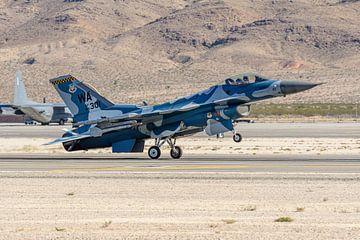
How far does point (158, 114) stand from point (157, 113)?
0.05 meters

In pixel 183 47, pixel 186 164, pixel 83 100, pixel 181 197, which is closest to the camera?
pixel 181 197

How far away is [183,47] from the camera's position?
17700 centimetres

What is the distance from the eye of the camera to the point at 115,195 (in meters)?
21.6

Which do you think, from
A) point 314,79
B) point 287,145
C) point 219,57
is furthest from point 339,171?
point 219,57

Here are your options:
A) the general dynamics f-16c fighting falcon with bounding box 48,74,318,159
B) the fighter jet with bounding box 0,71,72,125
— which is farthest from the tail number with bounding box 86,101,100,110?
the fighter jet with bounding box 0,71,72,125

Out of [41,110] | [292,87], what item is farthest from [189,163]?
[41,110]

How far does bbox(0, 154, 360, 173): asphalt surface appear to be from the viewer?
1140 inches

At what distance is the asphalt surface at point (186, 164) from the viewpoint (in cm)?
2895

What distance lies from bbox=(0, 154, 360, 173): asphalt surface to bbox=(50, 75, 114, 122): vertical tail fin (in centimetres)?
177

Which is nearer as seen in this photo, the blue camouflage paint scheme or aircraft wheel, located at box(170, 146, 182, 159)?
the blue camouflage paint scheme

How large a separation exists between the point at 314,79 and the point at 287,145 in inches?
4013

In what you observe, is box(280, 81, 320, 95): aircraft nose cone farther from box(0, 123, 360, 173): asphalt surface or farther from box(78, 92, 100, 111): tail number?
box(78, 92, 100, 111): tail number

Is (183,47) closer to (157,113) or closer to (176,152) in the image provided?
(176,152)

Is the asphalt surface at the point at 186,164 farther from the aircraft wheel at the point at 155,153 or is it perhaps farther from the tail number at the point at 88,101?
the tail number at the point at 88,101
